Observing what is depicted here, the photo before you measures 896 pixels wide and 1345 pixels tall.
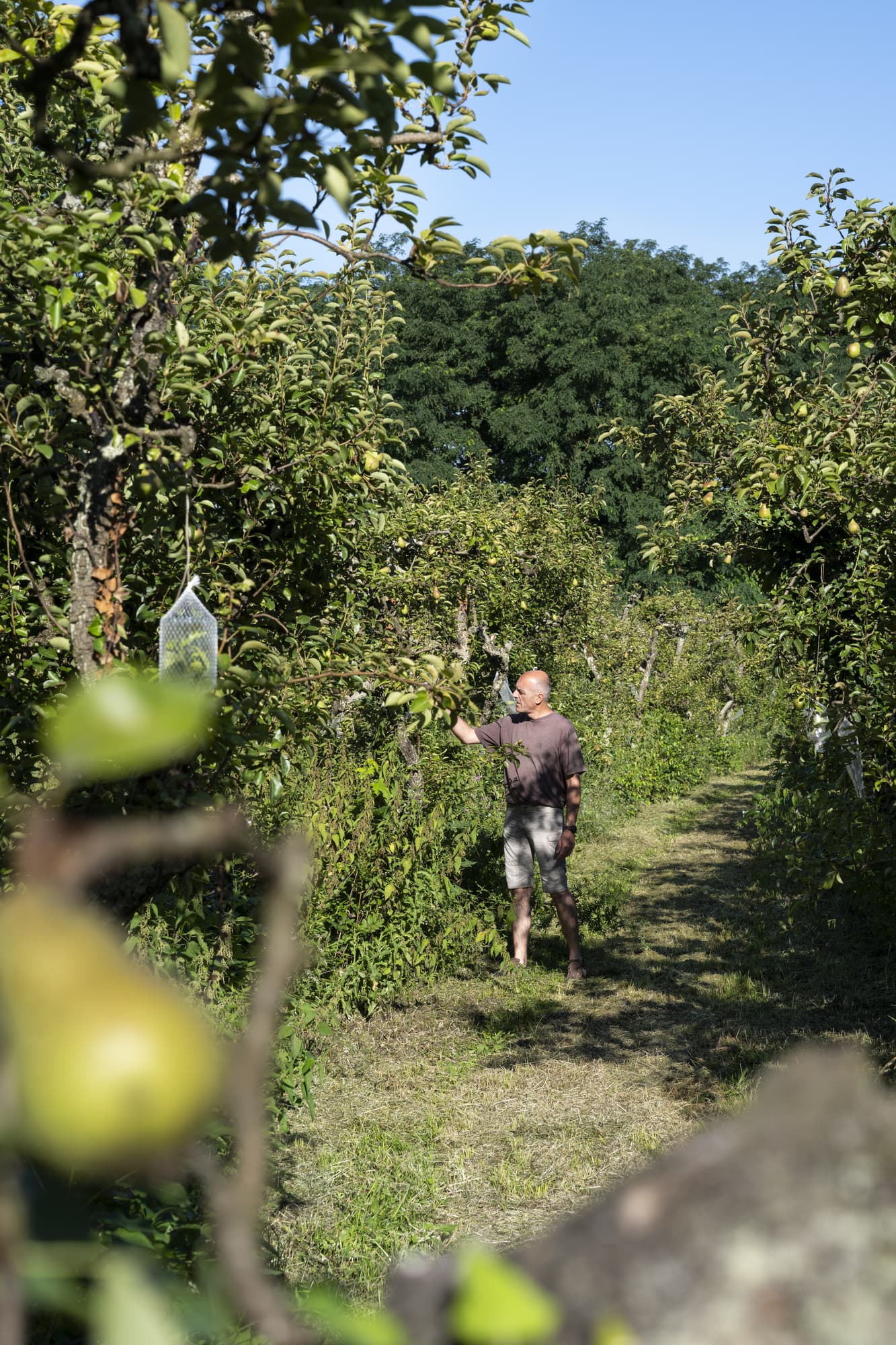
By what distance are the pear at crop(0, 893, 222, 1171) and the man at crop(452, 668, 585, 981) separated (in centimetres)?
600

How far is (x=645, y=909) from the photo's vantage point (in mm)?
8164

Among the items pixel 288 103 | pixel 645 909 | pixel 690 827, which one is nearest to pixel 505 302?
pixel 690 827

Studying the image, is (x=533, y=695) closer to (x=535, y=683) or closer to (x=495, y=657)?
(x=535, y=683)

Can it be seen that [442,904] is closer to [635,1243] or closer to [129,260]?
[129,260]

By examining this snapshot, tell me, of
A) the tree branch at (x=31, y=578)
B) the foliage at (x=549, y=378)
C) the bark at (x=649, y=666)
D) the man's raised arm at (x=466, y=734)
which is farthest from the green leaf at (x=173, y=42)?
the foliage at (x=549, y=378)

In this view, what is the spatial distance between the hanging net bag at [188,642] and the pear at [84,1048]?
187 cm

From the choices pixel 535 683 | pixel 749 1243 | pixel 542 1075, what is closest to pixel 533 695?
pixel 535 683

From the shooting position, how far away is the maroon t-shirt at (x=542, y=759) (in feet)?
21.2

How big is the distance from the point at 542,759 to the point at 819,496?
2113mm

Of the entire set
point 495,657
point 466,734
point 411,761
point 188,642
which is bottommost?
point 411,761

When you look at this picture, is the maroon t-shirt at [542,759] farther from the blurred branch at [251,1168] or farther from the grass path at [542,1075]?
the blurred branch at [251,1168]

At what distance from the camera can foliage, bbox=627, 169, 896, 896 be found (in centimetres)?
479

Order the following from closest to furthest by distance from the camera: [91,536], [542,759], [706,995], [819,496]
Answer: [91,536] → [819,496] → [706,995] → [542,759]

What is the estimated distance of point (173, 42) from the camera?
1.00 metres
